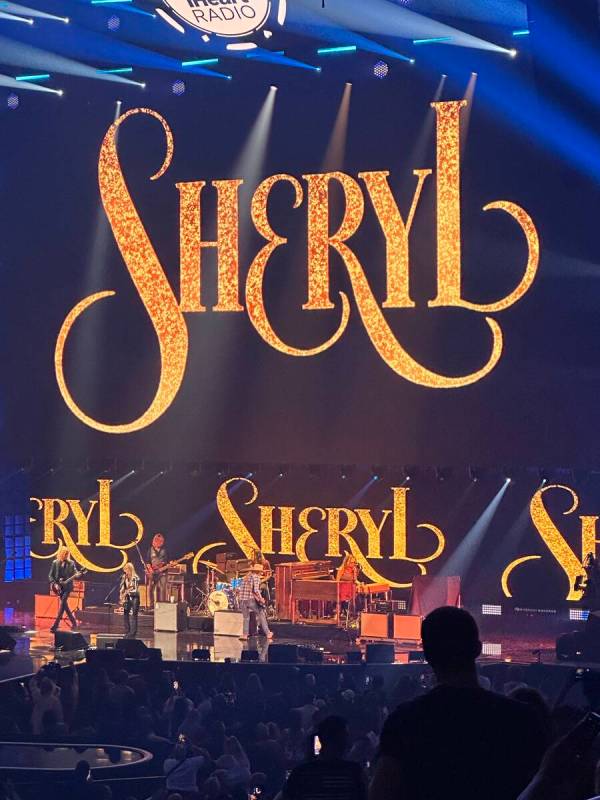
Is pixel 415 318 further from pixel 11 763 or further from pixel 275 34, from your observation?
pixel 11 763

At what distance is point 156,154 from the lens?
733 inches

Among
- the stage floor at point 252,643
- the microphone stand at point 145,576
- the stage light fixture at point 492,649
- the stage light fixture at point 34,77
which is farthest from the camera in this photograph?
the stage light fixture at point 34,77

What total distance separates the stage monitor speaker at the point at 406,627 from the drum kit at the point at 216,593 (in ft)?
6.24

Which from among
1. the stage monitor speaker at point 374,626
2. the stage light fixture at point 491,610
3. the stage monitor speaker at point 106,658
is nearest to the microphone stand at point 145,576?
the stage monitor speaker at point 374,626

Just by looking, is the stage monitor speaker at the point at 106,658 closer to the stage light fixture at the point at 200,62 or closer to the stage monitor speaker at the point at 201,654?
the stage monitor speaker at the point at 201,654

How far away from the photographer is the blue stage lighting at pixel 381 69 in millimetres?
17047

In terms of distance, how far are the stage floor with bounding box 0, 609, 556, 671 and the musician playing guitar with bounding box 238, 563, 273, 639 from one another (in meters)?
0.18

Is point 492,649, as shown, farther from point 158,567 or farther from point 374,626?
point 158,567

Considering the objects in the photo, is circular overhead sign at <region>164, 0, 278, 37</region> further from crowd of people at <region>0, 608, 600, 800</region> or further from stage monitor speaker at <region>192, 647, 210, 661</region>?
crowd of people at <region>0, 608, 600, 800</region>

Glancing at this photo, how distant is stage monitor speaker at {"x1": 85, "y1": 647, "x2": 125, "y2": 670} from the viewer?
11945 millimetres

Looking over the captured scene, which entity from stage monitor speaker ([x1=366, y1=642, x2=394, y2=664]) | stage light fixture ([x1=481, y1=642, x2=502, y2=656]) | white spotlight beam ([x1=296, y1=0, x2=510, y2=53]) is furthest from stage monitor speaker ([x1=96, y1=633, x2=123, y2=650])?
white spotlight beam ([x1=296, y1=0, x2=510, y2=53])

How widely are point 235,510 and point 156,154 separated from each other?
16.6 ft

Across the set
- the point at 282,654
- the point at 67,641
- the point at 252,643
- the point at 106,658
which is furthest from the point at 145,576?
the point at 106,658

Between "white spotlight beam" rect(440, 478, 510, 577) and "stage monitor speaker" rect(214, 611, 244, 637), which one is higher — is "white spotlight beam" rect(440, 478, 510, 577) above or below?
above
